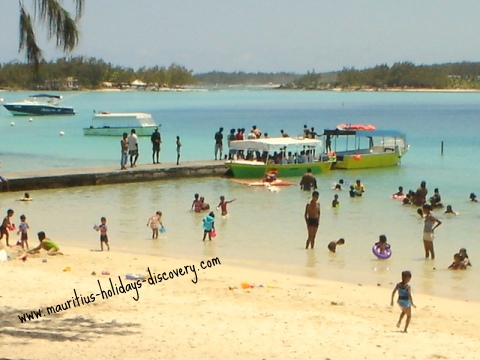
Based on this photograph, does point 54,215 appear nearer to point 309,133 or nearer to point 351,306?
point 351,306

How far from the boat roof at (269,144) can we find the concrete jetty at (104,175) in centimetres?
109

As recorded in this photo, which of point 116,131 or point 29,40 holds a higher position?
point 29,40

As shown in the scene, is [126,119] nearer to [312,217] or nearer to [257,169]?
[257,169]

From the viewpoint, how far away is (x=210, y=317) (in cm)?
1246

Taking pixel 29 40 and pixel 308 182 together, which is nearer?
pixel 29 40

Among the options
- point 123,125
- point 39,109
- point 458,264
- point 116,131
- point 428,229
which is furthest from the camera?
point 39,109

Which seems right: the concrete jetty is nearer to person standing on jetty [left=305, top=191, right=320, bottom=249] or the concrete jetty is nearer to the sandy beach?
person standing on jetty [left=305, top=191, right=320, bottom=249]

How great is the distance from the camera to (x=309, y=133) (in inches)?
1551

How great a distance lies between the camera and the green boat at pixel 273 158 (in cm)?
3462

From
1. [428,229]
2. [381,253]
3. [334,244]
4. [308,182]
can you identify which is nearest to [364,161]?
[308,182]

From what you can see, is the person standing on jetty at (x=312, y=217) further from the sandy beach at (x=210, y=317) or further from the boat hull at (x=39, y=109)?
the boat hull at (x=39, y=109)

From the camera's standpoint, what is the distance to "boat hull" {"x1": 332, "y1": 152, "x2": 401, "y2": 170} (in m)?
39.3

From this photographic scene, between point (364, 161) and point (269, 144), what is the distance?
6826 mm

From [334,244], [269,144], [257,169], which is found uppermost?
[269,144]
